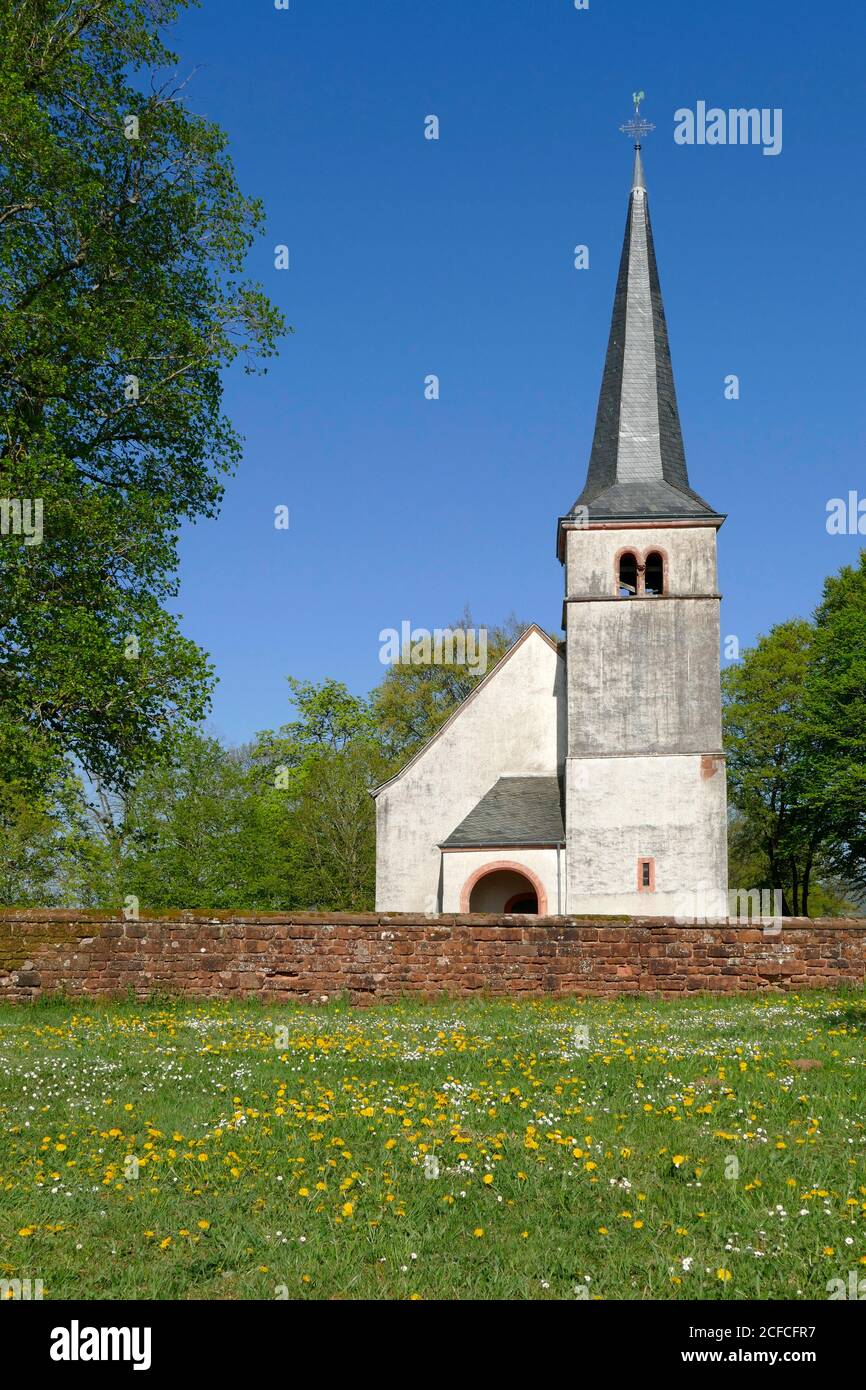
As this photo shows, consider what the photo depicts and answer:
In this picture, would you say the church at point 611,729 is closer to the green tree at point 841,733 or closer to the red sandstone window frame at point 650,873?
the red sandstone window frame at point 650,873

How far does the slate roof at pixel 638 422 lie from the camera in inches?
1195

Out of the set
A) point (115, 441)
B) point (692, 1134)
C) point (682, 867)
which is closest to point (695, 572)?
point (682, 867)

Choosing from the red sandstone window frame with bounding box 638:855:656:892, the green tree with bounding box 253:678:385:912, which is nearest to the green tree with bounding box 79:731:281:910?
the green tree with bounding box 253:678:385:912

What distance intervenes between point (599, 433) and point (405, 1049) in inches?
973

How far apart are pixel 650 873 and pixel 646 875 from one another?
0.11 meters

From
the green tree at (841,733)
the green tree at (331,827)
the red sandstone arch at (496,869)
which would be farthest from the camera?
the green tree at (331,827)

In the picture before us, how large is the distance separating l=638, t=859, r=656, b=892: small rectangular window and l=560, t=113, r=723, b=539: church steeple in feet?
29.8

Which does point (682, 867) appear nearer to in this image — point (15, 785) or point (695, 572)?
point (695, 572)

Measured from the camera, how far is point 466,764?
103 feet

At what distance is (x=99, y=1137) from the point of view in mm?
7109

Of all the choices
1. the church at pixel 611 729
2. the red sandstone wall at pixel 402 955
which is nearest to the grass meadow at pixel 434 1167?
the red sandstone wall at pixel 402 955

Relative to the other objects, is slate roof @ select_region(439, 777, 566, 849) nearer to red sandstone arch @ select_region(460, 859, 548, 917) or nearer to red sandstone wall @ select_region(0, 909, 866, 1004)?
red sandstone arch @ select_region(460, 859, 548, 917)

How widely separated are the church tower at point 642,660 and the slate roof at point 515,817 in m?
0.65

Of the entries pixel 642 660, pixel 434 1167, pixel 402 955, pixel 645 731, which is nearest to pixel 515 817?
pixel 645 731
